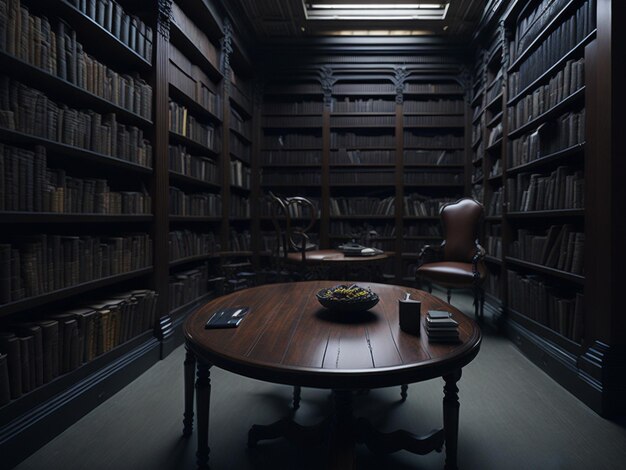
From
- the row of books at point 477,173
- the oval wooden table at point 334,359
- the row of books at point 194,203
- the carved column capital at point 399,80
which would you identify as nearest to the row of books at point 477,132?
the row of books at point 477,173

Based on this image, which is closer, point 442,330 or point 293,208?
point 442,330

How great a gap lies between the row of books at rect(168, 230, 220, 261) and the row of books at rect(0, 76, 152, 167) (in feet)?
2.21

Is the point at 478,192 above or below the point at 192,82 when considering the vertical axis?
below

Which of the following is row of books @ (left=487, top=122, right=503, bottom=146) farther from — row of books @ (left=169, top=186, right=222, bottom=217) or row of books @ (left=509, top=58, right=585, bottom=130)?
row of books @ (left=169, top=186, right=222, bottom=217)

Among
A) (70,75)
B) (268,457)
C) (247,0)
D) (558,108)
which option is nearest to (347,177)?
(247,0)

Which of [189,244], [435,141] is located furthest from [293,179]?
[189,244]

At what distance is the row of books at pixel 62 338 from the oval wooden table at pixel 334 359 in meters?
0.62

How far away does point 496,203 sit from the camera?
11.2 feet

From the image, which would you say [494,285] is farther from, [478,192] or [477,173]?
[477,173]

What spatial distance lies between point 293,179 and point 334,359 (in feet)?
12.8

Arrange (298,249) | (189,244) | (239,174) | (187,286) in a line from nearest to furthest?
(187,286) < (189,244) < (298,249) < (239,174)

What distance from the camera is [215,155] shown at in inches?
137

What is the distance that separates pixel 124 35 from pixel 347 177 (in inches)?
122

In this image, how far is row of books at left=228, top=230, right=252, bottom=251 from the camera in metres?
3.92
